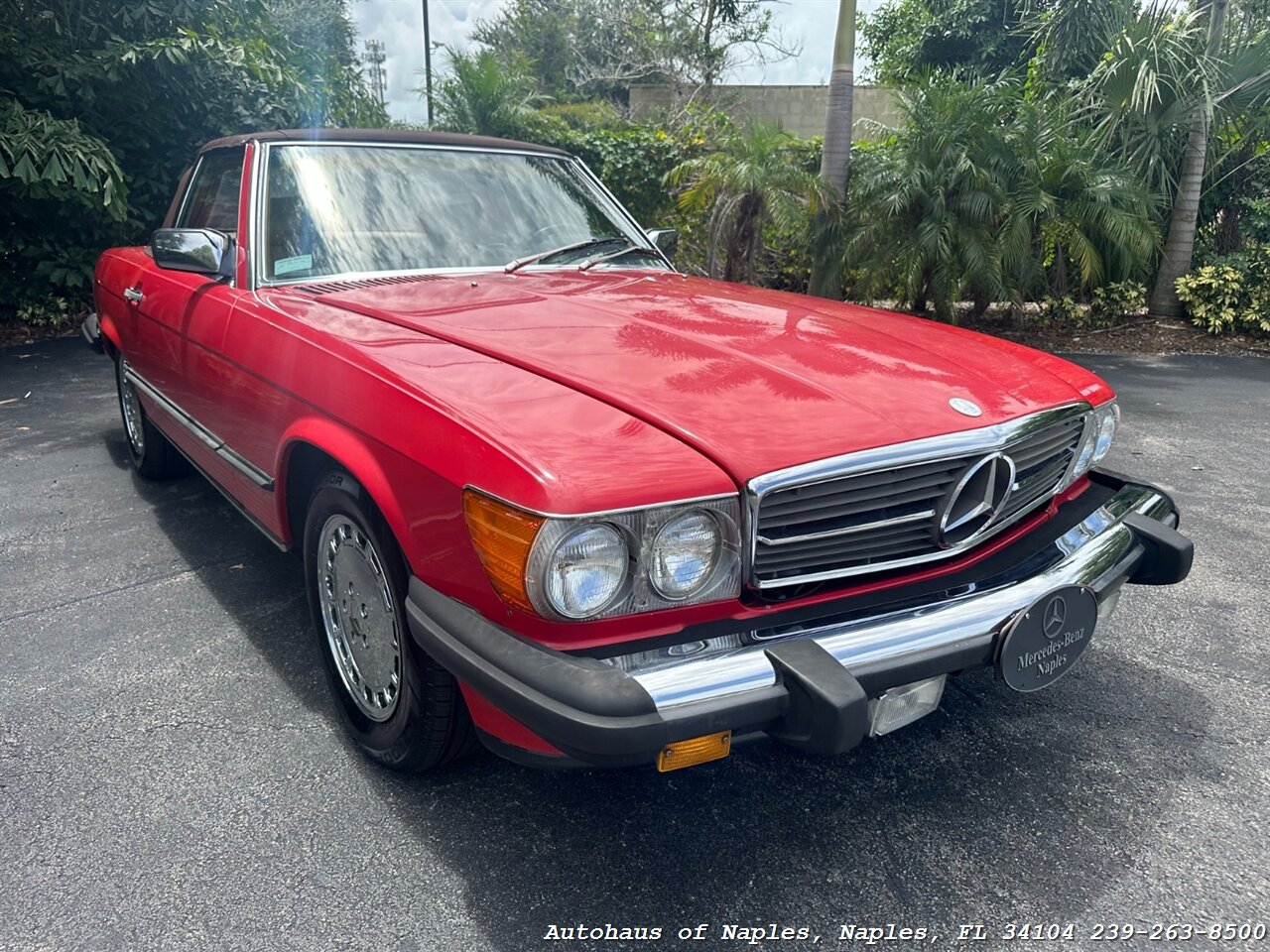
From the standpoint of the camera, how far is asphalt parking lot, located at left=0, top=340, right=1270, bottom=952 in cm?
185

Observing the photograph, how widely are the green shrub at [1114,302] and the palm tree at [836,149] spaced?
2.86 m

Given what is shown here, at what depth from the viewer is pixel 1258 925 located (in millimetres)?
1822

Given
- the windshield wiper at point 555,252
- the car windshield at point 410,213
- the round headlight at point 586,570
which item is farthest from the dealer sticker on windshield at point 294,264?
the round headlight at point 586,570

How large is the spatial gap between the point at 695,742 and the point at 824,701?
0.25 m

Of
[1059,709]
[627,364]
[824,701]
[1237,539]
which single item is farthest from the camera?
[1237,539]

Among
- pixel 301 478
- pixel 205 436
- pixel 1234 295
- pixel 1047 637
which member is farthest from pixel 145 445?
pixel 1234 295

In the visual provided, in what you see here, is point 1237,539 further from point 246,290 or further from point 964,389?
point 246,290

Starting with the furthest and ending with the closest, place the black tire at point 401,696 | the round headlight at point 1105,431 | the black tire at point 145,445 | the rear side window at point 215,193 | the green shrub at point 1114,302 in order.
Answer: the green shrub at point 1114,302, the black tire at point 145,445, the rear side window at point 215,193, the round headlight at point 1105,431, the black tire at point 401,696

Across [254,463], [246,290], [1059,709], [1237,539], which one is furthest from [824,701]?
[1237,539]

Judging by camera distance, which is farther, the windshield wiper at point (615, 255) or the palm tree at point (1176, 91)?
the palm tree at point (1176, 91)

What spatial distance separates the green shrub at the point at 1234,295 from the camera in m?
9.05

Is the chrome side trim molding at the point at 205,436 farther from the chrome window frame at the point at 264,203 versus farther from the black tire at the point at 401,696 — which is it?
the chrome window frame at the point at 264,203

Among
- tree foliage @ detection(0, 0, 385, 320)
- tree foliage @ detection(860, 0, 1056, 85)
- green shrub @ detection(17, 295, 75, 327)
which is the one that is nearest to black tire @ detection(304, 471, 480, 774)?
tree foliage @ detection(0, 0, 385, 320)

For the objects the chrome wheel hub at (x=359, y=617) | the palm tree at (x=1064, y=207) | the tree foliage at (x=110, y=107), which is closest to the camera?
the chrome wheel hub at (x=359, y=617)
